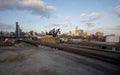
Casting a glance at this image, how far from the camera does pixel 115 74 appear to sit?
13.4m

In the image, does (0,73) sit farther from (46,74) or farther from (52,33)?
(52,33)

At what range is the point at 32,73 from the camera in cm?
1394

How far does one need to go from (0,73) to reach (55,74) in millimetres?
6436

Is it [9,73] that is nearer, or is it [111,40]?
[9,73]

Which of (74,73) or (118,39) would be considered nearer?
(74,73)

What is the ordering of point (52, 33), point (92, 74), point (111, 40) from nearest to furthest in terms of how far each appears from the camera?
point (92, 74) → point (111, 40) → point (52, 33)

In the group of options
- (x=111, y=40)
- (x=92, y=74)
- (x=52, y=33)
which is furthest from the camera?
(x=52, y=33)

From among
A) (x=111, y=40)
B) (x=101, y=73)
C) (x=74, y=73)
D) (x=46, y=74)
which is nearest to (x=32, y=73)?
(x=46, y=74)

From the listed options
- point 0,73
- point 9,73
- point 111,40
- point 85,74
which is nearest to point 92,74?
point 85,74

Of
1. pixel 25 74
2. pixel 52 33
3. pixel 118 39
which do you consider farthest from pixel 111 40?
pixel 25 74

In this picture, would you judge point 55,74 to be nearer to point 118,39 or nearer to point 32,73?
point 32,73

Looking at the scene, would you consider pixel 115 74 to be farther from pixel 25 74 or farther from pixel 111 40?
pixel 111 40

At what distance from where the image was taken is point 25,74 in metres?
13.6

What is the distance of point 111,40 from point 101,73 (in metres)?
85.9
